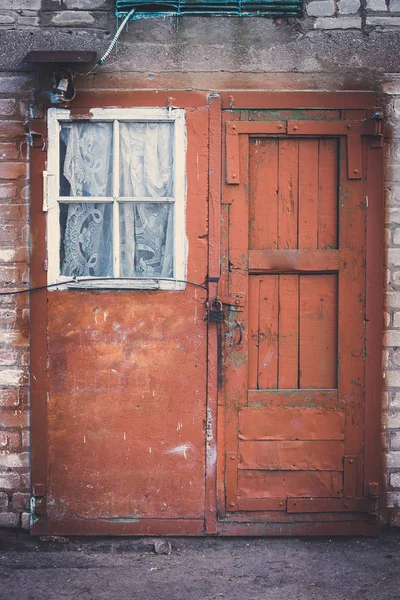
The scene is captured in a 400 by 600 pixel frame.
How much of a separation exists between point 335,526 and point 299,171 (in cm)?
217

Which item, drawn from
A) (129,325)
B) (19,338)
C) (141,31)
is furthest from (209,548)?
(141,31)

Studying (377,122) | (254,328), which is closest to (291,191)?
(377,122)

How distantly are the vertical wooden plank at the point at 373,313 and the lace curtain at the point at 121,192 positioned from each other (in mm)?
1206

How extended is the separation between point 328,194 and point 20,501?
2632mm

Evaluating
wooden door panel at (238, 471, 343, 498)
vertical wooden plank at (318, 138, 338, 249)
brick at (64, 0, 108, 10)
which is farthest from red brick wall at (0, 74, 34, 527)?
vertical wooden plank at (318, 138, 338, 249)

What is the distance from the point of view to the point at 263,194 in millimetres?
4074

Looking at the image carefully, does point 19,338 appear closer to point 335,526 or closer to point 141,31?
point 141,31

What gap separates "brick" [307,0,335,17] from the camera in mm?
4020

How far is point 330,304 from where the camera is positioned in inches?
162

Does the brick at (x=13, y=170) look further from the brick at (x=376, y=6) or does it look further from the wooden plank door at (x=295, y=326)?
the brick at (x=376, y=6)

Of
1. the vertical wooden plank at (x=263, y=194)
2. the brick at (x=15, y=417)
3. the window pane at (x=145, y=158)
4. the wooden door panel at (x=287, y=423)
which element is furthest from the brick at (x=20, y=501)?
the vertical wooden plank at (x=263, y=194)

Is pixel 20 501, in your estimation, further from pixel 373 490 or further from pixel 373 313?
pixel 373 313

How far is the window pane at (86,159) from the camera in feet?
13.2

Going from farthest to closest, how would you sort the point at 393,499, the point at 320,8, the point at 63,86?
the point at 393,499 < the point at 320,8 < the point at 63,86
